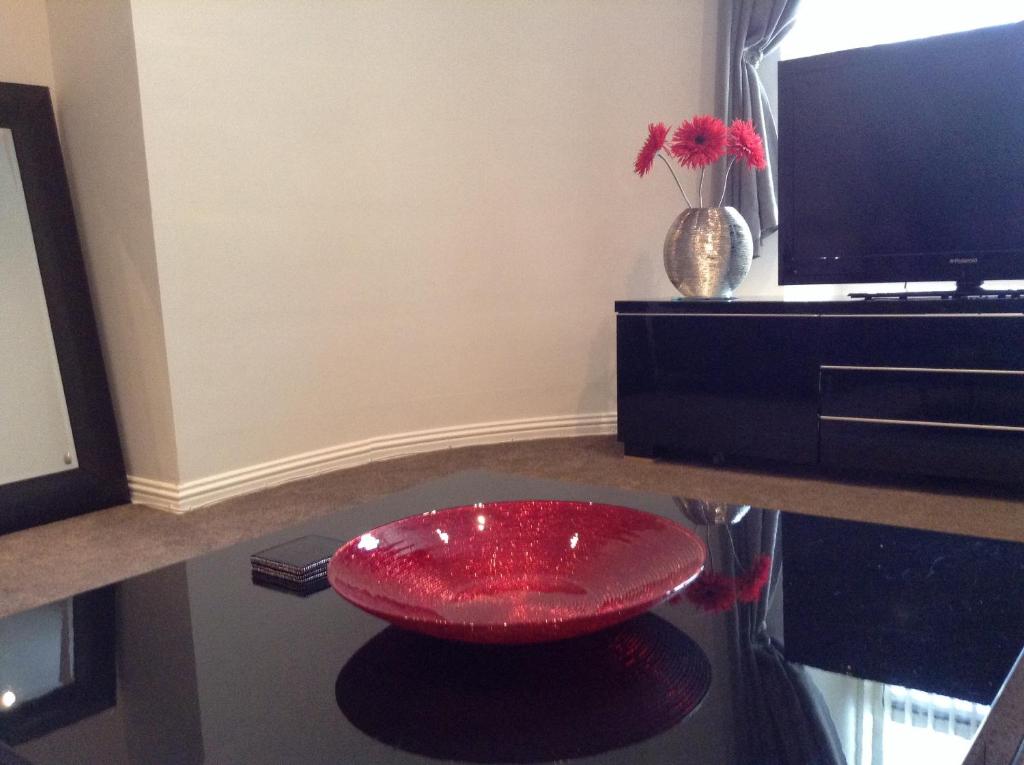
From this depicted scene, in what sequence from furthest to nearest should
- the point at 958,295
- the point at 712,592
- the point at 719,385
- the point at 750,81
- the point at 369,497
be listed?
the point at 750,81
the point at 719,385
the point at 369,497
the point at 958,295
the point at 712,592

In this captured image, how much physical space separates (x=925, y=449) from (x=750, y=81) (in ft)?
5.03

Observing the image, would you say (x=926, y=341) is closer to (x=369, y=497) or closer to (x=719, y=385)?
(x=719, y=385)

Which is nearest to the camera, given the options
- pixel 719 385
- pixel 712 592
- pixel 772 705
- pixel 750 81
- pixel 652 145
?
pixel 772 705

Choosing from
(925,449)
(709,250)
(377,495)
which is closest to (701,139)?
(709,250)

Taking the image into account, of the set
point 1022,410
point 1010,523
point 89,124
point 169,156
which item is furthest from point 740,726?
point 89,124

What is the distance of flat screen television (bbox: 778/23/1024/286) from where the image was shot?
2184mm

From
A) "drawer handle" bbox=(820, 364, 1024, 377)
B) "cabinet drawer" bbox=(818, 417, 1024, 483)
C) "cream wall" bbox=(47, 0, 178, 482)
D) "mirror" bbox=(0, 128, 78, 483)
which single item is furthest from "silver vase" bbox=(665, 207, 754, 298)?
"mirror" bbox=(0, 128, 78, 483)

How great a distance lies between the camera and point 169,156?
221cm

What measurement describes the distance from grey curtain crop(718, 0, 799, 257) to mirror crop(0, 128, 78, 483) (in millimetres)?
2360

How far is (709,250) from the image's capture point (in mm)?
2650

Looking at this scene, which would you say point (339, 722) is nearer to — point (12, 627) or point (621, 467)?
point (12, 627)

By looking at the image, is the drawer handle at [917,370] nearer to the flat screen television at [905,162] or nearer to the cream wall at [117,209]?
the flat screen television at [905,162]

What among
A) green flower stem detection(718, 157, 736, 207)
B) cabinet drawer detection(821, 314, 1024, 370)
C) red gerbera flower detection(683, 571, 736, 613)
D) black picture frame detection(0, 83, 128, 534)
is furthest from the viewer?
green flower stem detection(718, 157, 736, 207)

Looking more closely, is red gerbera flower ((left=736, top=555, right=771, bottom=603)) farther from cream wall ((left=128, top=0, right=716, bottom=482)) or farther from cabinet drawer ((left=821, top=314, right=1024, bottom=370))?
cream wall ((left=128, top=0, right=716, bottom=482))
